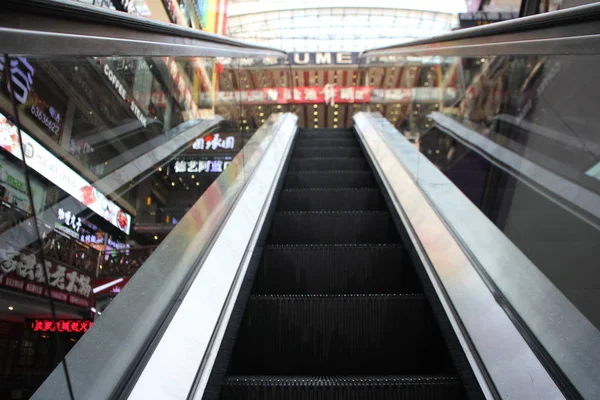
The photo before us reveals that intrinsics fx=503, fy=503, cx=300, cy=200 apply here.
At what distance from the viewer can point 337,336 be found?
206 centimetres

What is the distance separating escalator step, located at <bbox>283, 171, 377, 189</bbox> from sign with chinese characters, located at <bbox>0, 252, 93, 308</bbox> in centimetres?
289

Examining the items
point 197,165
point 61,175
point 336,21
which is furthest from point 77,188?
point 336,21

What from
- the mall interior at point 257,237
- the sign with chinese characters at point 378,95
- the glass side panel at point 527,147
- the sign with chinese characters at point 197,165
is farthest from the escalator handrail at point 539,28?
the sign with chinese characters at point 378,95

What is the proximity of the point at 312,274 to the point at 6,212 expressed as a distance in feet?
5.68

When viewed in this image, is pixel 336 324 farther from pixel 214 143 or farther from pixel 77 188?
pixel 214 143

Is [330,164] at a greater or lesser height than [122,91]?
lesser

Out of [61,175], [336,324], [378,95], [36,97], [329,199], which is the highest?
[36,97]

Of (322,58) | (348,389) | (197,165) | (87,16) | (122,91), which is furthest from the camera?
(322,58)

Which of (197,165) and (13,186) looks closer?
(13,186)

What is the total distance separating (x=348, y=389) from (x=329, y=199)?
208cm

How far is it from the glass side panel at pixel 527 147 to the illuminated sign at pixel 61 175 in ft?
4.72

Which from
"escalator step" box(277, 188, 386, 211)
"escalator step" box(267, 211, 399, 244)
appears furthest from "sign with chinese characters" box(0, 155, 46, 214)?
"escalator step" box(277, 188, 386, 211)

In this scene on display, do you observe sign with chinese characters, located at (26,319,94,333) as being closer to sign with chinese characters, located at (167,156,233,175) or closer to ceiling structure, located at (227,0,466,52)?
sign with chinese characters, located at (167,156,233,175)

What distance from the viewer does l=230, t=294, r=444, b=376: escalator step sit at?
6.54 feet
